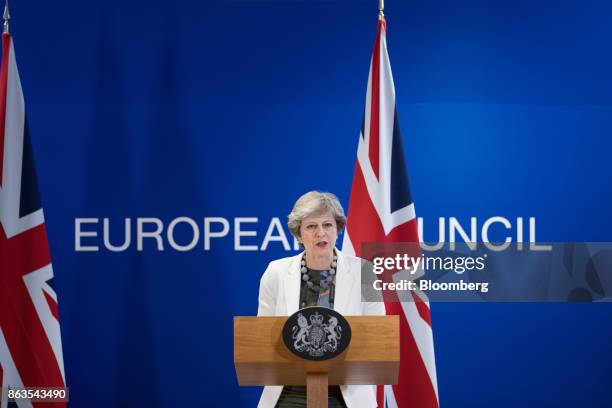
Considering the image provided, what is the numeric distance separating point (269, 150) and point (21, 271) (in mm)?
1437

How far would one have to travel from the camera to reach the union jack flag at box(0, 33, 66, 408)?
368 centimetres

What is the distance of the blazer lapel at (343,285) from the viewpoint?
2988 millimetres

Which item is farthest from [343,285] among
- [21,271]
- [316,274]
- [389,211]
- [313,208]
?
[21,271]

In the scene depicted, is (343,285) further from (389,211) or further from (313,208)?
(389,211)

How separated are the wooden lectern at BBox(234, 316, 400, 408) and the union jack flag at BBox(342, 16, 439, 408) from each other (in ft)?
4.47

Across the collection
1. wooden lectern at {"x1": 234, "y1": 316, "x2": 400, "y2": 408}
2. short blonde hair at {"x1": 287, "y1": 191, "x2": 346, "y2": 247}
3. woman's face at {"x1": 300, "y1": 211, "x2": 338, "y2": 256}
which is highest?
short blonde hair at {"x1": 287, "y1": 191, "x2": 346, "y2": 247}

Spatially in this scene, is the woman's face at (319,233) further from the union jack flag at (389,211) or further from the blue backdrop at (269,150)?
the blue backdrop at (269,150)

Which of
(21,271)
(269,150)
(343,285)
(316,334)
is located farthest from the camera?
(269,150)

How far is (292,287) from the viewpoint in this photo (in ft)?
9.98

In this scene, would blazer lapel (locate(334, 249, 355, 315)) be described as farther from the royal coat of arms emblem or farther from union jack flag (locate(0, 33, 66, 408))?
union jack flag (locate(0, 33, 66, 408))

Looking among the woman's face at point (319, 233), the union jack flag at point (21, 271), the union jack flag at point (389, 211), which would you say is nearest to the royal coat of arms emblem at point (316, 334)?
the woman's face at point (319, 233)

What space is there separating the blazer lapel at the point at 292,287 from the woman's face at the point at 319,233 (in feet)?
0.31

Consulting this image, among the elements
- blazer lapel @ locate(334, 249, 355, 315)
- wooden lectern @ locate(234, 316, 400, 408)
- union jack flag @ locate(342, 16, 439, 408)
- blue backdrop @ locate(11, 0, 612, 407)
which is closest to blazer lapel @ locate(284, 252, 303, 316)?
blazer lapel @ locate(334, 249, 355, 315)

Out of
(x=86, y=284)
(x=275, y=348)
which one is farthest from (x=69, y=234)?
(x=275, y=348)
